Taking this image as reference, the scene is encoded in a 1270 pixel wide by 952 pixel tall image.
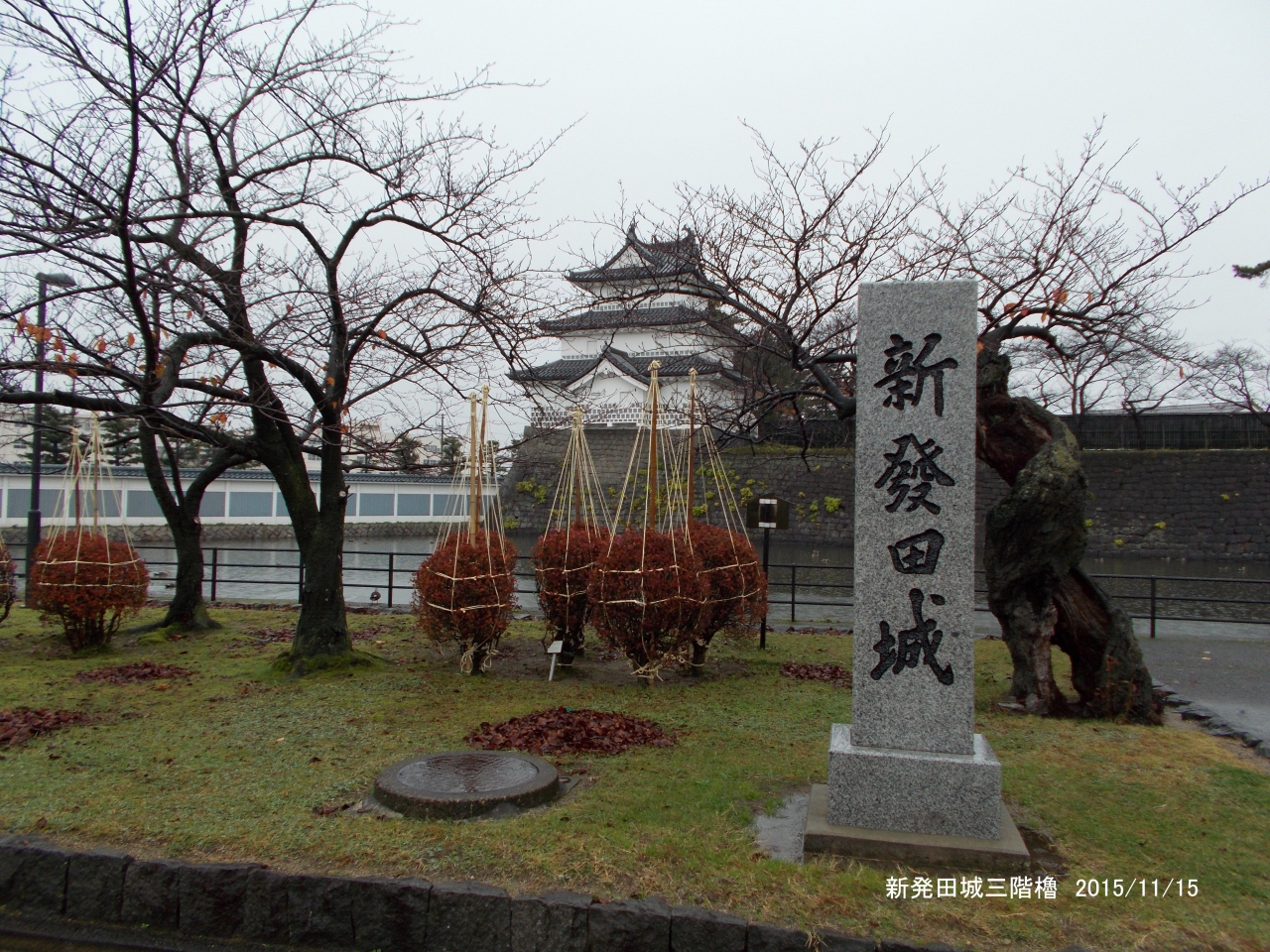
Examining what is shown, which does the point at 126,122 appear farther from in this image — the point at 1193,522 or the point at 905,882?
the point at 1193,522

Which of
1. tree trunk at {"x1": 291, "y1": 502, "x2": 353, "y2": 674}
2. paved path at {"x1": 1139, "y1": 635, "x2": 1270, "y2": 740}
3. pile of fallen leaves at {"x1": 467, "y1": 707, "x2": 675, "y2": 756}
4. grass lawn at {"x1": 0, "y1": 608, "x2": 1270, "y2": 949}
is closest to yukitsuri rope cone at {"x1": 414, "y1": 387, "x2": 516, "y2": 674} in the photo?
grass lawn at {"x1": 0, "y1": 608, "x2": 1270, "y2": 949}

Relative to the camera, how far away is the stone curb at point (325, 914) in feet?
10.7

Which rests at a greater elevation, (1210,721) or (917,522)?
(917,522)

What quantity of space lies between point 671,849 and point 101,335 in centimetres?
592

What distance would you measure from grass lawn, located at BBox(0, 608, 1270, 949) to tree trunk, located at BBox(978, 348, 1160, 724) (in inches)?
12.8

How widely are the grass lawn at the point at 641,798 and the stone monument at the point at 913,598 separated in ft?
1.22

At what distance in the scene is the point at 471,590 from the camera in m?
7.52

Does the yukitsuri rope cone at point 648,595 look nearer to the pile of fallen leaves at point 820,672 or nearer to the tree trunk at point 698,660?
the tree trunk at point 698,660

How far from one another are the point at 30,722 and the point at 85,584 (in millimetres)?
3019

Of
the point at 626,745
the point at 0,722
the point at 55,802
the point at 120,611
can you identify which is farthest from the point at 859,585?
the point at 120,611

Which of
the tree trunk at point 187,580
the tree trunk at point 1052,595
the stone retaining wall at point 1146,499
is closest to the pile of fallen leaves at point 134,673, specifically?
the tree trunk at point 187,580

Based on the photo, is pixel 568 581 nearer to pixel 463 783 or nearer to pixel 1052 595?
pixel 463 783

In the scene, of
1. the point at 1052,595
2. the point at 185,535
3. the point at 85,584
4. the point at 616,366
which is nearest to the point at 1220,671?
the point at 1052,595

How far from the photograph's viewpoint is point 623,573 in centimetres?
712
